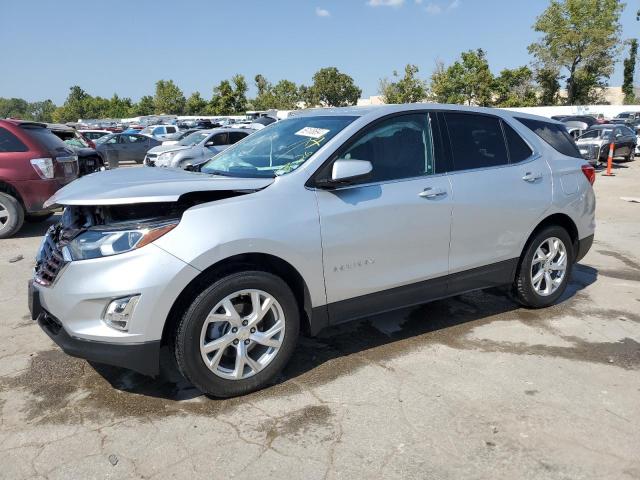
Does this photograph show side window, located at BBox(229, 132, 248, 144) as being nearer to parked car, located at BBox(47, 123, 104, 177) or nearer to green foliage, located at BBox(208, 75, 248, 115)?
parked car, located at BBox(47, 123, 104, 177)

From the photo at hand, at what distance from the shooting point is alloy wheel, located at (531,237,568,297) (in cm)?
476

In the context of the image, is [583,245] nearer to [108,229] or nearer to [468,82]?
[108,229]

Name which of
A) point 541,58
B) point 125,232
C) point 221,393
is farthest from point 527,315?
point 541,58

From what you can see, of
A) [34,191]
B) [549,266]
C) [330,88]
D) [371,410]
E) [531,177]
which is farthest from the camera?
[330,88]

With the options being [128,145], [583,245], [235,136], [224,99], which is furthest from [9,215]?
[224,99]

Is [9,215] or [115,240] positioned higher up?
[115,240]

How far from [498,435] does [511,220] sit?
2010mm

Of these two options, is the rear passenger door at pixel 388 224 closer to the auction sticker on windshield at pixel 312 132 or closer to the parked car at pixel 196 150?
the auction sticker on windshield at pixel 312 132

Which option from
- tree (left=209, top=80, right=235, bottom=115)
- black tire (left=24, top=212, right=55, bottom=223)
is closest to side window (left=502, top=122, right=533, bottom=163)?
black tire (left=24, top=212, right=55, bottom=223)

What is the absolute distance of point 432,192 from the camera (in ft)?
12.8

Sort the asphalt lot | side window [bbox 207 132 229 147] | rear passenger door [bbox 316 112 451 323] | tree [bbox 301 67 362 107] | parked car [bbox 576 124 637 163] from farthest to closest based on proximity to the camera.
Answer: tree [bbox 301 67 362 107], parked car [bbox 576 124 637 163], side window [bbox 207 132 229 147], rear passenger door [bbox 316 112 451 323], the asphalt lot

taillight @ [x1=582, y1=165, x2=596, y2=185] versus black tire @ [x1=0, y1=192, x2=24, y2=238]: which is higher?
taillight @ [x1=582, y1=165, x2=596, y2=185]

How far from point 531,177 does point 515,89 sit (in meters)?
58.0

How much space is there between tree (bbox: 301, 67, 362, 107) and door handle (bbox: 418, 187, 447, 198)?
75.4 m
